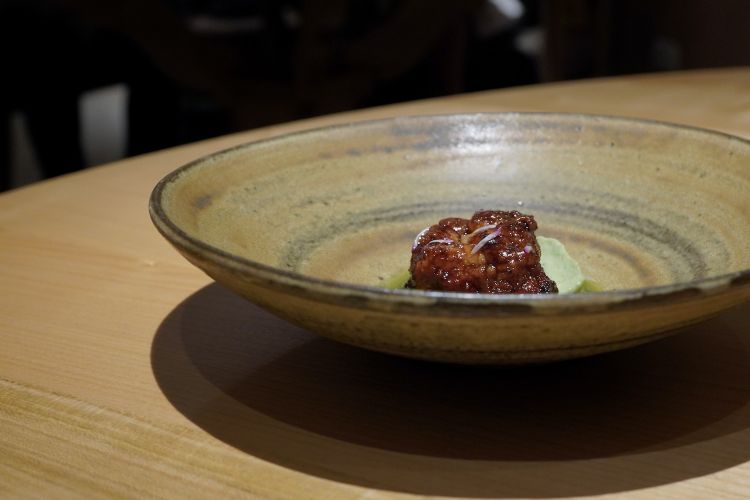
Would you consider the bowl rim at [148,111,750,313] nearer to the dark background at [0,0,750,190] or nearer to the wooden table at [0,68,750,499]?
the wooden table at [0,68,750,499]

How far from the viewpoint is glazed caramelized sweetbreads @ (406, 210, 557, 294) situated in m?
0.75

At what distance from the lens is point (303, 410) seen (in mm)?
701

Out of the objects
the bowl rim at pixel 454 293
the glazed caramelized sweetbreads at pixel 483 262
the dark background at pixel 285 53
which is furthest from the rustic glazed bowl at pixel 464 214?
the dark background at pixel 285 53

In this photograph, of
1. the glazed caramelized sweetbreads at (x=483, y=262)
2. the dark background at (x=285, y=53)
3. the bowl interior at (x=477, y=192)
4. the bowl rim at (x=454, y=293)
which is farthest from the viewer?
the dark background at (x=285, y=53)

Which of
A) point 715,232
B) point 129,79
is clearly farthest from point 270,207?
point 129,79

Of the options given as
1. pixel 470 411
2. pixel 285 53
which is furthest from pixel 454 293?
pixel 285 53

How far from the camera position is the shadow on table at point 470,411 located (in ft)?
2.03

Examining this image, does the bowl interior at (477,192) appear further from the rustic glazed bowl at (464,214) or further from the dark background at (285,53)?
the dark background at (285,53)

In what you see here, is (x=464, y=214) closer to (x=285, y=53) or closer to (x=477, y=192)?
(x=477, y=192)

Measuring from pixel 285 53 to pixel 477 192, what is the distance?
2.00m

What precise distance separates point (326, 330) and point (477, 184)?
421 millimetres

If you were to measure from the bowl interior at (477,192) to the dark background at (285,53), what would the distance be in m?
1.71

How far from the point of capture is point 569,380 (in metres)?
0.73

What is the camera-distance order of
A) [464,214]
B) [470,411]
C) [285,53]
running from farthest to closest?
[285,53], [464,214], [470,411]
